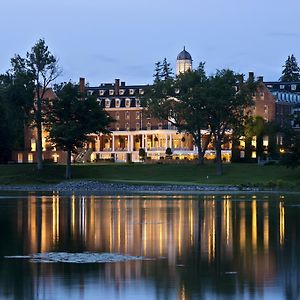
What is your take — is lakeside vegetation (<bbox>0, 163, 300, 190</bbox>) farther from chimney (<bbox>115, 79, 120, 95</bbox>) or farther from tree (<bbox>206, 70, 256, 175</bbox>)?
chimney (<bbox>115, 79, 120, 95</bbox>)

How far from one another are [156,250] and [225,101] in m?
84.3

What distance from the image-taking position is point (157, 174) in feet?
396

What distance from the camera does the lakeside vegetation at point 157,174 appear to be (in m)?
111

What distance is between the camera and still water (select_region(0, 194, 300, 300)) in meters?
28.8

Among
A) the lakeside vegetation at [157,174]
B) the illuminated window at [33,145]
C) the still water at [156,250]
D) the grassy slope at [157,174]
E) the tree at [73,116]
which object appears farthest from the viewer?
the illuminated window at [33,145]

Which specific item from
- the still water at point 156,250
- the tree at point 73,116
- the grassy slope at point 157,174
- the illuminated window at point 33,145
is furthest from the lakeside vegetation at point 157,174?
the still water at point 156,250

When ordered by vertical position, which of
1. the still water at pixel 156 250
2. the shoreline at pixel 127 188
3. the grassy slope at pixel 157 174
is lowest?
the still water at pixel 156 250

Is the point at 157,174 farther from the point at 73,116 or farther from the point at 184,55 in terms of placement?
the point at 184,55

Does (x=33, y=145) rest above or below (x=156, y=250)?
above

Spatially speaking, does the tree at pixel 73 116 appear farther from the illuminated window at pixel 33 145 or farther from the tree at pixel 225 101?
the illuminated window at pixel 33 145

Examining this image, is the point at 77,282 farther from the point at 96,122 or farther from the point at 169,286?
the point at 96,122

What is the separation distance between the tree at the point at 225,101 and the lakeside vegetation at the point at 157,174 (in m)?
3.52

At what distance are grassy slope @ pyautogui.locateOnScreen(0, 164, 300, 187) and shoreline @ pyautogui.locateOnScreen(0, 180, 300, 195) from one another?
4.51 meters

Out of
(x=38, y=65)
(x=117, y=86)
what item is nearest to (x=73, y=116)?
(x=38, y=65)
